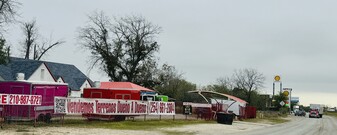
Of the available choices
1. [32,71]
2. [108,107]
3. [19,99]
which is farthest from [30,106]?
[32,71]

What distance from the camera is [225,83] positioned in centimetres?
11762

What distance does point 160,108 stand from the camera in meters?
34.0

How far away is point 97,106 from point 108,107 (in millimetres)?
1179

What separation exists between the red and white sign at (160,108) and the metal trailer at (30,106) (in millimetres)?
8211

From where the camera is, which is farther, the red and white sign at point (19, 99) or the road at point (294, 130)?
the road at point (294, 130)

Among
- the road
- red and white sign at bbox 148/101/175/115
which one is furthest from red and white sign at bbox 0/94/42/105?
the road

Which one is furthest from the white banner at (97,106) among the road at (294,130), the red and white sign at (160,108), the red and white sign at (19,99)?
the road at (294,130)

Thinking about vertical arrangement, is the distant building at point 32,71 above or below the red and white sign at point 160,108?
above

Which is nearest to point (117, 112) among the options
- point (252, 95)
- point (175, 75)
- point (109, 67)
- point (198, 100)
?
point (198, 100)

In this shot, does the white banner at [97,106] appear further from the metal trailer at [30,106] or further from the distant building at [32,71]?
the distant building at [32,71]

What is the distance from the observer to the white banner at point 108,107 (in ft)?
81.7

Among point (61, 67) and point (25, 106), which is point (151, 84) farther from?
point (25, 106)

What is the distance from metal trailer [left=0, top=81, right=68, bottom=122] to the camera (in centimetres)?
2338

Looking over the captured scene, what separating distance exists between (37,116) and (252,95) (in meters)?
88.5
